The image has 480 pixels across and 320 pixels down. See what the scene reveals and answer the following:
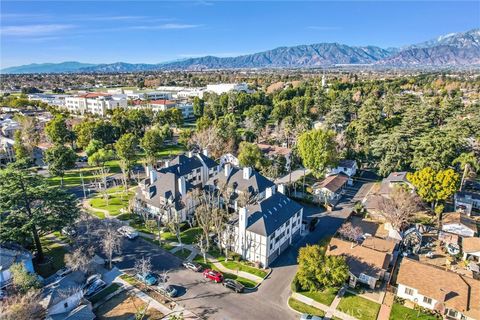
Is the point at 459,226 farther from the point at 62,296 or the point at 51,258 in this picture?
the point at 51,258

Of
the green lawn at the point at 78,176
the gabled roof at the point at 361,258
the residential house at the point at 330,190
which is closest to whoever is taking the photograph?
the gabled roof at the point at 361,258

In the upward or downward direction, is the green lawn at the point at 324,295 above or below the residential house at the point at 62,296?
below

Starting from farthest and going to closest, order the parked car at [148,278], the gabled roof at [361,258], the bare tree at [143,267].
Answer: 1. the bare tree at [143,267]
2. the parked car at [148,278]
3. the gabled roof at [361,258]

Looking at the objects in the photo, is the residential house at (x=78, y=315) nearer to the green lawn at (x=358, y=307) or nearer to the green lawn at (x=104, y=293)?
the green lawn at (x=104, y=293)

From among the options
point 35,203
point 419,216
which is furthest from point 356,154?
point 35,203

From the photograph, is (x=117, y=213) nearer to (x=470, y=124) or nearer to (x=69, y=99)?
(x=470, y=124)

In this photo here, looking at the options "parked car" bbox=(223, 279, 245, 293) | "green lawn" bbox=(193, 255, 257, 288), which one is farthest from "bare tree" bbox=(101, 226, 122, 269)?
"parked car" bbox=(223, 279, 245, 293)

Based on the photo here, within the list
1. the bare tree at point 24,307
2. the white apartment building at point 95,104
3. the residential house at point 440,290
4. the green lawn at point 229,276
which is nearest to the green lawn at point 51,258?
Answer: the bare tree at point 24,307

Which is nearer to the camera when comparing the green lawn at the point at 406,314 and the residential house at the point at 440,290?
the residential house at the point at 440,290
